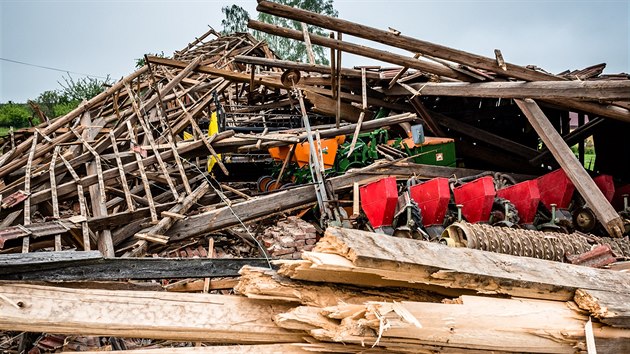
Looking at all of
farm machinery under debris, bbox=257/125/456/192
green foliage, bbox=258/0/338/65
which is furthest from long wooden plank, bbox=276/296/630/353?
Result: green foliage, bbox=258/0/338/65

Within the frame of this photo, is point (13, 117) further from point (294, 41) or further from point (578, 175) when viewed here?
point (578, 175)

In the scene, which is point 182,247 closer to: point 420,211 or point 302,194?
point 302,194

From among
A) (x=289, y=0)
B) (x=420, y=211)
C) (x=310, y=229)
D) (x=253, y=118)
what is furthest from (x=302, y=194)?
(x=289, y=0)

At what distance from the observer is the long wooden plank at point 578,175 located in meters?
5.96

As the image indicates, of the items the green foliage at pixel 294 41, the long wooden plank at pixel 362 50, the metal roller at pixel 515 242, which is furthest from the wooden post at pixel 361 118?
the green foliage at pixel 294 41

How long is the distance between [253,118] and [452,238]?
5399 millimetres

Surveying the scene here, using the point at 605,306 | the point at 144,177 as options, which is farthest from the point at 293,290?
the point at 144,177

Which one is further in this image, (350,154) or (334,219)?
(350,154)

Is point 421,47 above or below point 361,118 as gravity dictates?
above

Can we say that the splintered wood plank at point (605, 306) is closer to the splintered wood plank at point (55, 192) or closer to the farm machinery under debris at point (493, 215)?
Answer: the farm machinery under debris at point (493, 215)

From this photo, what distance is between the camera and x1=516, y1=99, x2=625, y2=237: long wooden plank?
19.6 ft

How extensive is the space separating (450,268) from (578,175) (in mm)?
4242

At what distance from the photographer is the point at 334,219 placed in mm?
6949

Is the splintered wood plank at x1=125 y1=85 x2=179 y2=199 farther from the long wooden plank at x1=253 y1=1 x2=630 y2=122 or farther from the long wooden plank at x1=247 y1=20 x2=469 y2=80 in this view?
the long wooden plank at x1=253 y1=1 x2=630 y2=122
